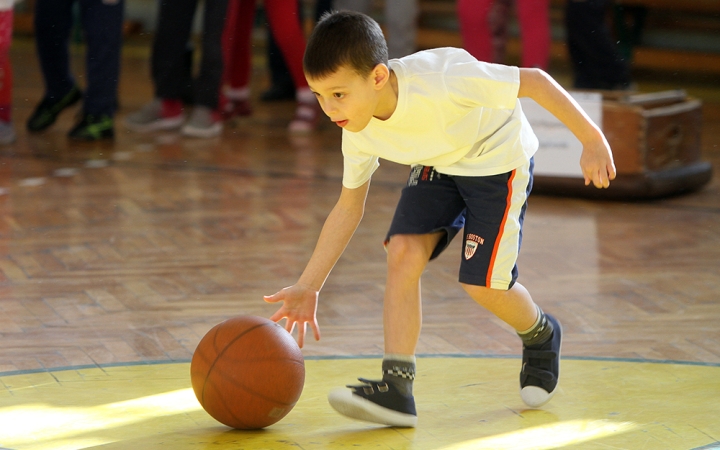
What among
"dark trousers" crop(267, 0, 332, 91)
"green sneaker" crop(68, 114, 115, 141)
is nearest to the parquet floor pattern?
"green sneaker" crop(68, 114, 115, 141)

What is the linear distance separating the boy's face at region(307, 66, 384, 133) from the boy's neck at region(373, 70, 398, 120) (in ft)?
0.13

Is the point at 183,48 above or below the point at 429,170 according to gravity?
below

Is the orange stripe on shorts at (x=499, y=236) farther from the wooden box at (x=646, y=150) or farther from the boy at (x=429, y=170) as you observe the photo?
the wooden box at (x=646, y=150)

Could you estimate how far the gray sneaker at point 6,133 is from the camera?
19.9 feet

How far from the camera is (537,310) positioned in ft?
8.80

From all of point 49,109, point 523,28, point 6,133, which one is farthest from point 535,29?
point 6,133

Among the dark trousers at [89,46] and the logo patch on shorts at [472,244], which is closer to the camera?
the logo patch on shorts at [472,244]

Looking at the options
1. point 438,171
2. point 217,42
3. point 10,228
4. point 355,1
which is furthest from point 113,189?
point 438,171

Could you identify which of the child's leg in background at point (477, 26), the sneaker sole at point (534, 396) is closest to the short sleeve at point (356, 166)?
the sneaker sole at point (534, 396)

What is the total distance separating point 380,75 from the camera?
7.78 feet

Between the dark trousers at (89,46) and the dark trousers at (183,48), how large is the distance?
322 mm

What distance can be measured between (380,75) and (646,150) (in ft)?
9.64

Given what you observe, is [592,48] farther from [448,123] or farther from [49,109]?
[448,123]

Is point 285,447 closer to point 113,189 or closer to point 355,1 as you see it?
point 113,189
